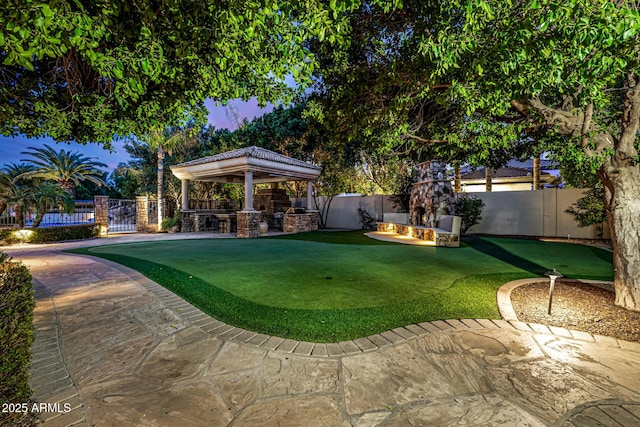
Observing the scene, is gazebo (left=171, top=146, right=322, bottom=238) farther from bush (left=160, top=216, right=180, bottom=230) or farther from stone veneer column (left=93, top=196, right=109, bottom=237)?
stone veneer column (left=93, top=196, right=109, bottom=237)

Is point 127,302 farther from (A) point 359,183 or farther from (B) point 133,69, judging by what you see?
(A) point 359,183

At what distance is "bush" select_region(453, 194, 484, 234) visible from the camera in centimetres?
1267

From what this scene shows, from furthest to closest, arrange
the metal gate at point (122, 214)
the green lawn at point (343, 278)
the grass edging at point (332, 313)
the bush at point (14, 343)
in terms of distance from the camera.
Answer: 1. the metal gate at point (122, 214)
2. the green lawn at point (343, 278)
3. the grass edging at point (332, 313)
4. the bush at point (14, 343)

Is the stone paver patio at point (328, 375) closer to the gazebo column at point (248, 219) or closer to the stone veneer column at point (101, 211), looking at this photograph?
the gazebo column at point (248, 219)

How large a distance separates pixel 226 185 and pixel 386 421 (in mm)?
19977

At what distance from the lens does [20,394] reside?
1.55 meters

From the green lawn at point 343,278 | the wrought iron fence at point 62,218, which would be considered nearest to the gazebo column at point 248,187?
the green lawn at point 343,278

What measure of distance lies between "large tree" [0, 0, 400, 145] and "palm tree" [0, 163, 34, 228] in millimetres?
8531

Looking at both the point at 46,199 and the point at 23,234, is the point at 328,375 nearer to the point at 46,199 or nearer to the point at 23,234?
the point at 46,199

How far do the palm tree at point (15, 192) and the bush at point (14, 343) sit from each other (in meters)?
10.8

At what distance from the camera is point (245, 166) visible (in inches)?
479

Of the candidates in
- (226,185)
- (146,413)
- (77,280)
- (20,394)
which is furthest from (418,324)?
(226,185)

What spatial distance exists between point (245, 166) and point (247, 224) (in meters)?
2.60

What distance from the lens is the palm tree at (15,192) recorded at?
32.4ft
